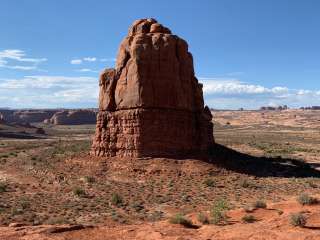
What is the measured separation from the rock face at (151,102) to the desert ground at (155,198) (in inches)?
62.3

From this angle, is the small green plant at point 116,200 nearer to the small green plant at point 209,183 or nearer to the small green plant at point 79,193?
the small green plant at point 79,193

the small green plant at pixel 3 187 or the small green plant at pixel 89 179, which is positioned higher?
the small green plant at pixel 89 179

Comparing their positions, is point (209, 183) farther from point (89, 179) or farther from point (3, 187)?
point (3, 187)

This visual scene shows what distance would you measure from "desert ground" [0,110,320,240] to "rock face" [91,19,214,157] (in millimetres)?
1583

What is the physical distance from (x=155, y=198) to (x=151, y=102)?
10.1 m

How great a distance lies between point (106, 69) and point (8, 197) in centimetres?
1582

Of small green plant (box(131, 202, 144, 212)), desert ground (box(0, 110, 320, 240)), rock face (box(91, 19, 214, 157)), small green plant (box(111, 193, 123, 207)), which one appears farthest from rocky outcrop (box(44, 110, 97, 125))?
small green plant (box(131, 202, 144, 212))

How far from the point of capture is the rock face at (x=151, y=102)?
32.8m

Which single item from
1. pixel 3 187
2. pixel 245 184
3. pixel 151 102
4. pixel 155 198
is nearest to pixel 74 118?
pixel 151 102

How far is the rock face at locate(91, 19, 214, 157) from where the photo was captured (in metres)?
32.8

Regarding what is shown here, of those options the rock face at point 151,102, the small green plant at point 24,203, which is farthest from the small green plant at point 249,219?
the rock face at point 151,102

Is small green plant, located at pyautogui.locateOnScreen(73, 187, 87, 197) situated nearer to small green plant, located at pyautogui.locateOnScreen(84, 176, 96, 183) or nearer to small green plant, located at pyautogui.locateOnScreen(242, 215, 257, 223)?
small green plant, located at pyautogui.locateOnScreen(84, 176, 96, 183)

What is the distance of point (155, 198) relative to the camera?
81.6 ft

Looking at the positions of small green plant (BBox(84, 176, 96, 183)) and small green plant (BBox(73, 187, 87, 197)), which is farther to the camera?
small green plant (BBox(84, 176, 96, 183))
